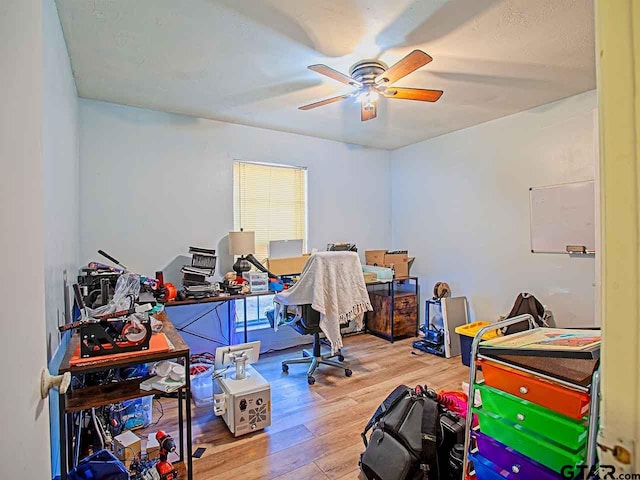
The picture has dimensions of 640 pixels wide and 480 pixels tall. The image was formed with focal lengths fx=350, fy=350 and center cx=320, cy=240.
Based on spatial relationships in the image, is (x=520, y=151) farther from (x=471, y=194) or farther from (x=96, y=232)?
(x=96, y=232)

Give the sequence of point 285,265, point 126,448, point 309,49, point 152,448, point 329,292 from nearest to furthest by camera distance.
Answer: point 126,448, point 152,448, point 309,49, point 329,292, point 285,265

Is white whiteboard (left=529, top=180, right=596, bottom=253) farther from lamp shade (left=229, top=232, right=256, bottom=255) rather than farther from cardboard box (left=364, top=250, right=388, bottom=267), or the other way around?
lamp shade (left=229, top=232, right=256, bottom=255)

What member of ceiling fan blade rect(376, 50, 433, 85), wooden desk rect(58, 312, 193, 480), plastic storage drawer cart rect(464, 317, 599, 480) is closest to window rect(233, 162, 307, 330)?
ceiling fan blade rect(376, 50, 433, 85)

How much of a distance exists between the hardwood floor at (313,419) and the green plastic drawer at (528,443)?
84cm

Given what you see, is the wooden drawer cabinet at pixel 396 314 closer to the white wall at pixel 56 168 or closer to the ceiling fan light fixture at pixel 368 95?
the ceiling fan light fixture at pixel 368 95

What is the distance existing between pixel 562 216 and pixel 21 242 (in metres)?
3.76

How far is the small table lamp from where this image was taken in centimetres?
359

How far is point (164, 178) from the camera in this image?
3.47 m

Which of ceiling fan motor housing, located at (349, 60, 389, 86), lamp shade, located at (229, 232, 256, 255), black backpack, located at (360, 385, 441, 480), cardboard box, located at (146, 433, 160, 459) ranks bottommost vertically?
cardboard box, located at (146, 433, 160, 459)

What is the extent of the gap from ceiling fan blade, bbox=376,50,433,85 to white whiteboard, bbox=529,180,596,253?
202 centimetres

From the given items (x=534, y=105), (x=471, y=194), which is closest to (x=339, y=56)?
(x=534, y=105)

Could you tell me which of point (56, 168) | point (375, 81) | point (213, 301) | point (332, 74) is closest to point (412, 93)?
point (375, 81)

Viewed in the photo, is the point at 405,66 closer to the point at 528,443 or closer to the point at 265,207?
the point at 528,443

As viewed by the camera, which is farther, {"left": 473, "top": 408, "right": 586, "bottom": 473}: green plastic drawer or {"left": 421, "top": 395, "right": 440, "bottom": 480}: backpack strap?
{"left": 421, "top": 395, "right": 440, "bottom": 480}: backpack strap
